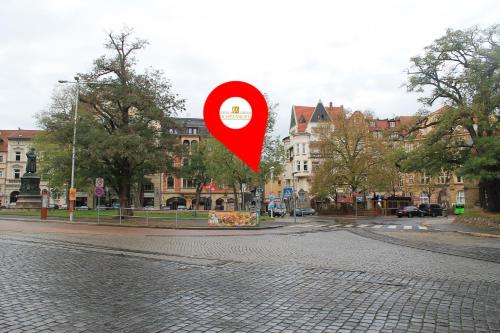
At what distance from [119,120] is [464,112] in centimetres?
2743

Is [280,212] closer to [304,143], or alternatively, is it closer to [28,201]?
[304,143]

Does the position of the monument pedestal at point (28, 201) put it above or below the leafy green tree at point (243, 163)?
below

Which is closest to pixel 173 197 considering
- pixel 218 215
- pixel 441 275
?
pixel 218 215

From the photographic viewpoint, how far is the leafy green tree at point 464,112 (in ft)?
92.5

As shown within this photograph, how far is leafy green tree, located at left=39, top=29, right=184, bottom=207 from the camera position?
33.2m

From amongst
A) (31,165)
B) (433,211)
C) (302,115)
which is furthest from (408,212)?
(31,165)

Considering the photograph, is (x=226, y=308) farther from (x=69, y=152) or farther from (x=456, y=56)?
(x=69, y=152)

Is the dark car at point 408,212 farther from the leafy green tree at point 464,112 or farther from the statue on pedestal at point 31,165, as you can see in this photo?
the statue on pedestal at point 31,165

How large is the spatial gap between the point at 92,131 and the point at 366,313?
31277 millimetres

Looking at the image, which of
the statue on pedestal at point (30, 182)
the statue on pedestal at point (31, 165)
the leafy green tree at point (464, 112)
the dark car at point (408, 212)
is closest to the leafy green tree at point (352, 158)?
the dark car at point (408, 212)

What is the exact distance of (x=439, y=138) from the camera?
30500 millimetres

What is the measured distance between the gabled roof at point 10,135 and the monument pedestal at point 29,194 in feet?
167

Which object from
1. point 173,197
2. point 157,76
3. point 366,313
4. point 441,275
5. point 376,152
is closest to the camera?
point 366,313

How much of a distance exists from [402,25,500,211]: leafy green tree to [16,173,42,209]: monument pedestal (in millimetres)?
37249
